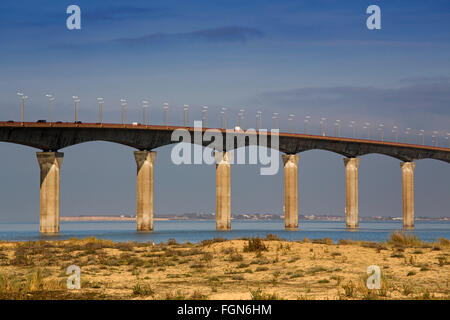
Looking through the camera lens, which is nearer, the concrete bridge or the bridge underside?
the bridge underside

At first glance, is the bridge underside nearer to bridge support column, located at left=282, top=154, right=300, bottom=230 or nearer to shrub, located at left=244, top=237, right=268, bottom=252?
bridge support column, located at left=282, top=154, right=300, bottom=230

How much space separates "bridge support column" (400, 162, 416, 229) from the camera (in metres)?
155

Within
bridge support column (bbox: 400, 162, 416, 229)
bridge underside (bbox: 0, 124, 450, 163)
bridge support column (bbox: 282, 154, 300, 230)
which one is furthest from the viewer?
bridge support column (bbox: 400, 162, 416, 229)

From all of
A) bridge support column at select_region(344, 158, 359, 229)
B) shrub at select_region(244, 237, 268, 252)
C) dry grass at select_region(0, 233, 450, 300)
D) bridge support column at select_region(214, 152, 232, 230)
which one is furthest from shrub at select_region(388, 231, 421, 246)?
bridge support column at select_region(344, 158, 359, 229)

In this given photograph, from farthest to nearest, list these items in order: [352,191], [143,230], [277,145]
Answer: [352,191] → [277,145] → [143,230]

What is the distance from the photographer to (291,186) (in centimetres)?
13188

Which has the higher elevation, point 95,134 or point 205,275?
point 95,134

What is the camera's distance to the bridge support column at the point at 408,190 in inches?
6097

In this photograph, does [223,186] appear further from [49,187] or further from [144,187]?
[49,187]

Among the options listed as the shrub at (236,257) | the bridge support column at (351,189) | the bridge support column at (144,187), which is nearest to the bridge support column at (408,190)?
the bridge support column at (351,189)

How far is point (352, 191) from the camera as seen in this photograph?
467ft

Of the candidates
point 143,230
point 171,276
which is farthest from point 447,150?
point 171,276
